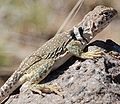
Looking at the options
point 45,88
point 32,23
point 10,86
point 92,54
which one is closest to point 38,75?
point 45,88

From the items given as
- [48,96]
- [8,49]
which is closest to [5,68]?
[8,49]

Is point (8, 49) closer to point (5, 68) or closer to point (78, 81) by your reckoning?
point (5, 68)

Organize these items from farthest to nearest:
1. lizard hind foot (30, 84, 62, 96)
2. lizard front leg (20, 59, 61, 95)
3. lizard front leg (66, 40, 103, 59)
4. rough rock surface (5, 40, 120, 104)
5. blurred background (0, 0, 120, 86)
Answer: blurred background (0, 0, 120, 86) < lizard front leg (66, 40, 103, 59) < lizard front leg (20, 59, 61, 95) < lizard hind foot (30, 84, 62, 96) < rough rock surface (5, 40, 120, 104)

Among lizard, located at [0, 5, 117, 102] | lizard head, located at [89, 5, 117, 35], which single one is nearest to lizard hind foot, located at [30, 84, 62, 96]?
lizard, located at [0, 5, 117, 102]

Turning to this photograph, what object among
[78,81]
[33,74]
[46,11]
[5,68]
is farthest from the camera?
[46,11]

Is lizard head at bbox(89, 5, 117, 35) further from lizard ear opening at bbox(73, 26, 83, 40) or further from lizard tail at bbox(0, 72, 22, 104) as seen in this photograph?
lizard tail at bbox(0, 72, 22, 104)

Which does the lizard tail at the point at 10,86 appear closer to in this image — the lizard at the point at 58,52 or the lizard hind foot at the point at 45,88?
the lizard at the point at 58,52
